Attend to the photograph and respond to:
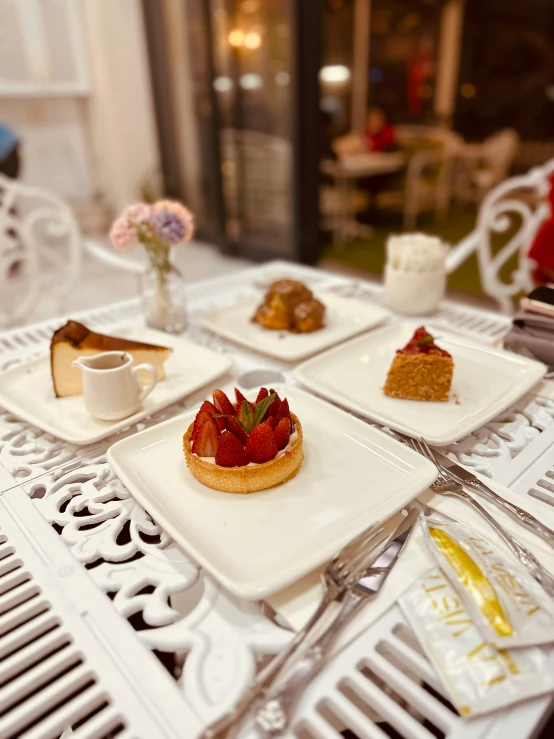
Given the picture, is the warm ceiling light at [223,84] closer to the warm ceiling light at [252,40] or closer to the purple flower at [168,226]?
the warm ceiling light at [252,40]

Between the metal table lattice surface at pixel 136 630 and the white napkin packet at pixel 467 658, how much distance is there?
1cm

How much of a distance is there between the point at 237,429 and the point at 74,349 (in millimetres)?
394

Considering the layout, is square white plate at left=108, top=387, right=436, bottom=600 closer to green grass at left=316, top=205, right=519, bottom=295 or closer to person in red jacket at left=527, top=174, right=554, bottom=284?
person in red jacket at left=527, top=174, right=554, bottom=284

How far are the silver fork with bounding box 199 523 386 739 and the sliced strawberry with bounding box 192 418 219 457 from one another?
23 cm

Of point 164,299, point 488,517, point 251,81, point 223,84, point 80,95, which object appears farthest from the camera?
point 80,95

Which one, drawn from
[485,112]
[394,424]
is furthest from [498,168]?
[394,424]

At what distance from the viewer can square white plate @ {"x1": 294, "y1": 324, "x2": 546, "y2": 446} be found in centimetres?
89

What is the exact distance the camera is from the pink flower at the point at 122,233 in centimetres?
119

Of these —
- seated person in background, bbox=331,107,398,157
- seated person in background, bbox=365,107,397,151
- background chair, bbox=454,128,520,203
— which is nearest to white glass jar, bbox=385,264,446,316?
seated person in background, bbox=331,107,398,157

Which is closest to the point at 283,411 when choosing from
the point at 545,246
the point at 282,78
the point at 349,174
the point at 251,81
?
the point at 545,246

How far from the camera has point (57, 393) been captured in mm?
991

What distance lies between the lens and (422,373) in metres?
0.95

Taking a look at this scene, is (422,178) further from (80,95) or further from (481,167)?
(80,95)

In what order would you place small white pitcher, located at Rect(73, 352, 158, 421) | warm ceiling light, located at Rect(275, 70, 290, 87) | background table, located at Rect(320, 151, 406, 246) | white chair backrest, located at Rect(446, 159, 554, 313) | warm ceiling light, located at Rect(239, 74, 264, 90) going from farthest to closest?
background table, located at Rect(320, 151, 406, 246) < warm ceiling light, located at Rect(239, 74, 264, 90) < warm ceiling light, located at Rect(275, 70, 290, 87) < white chair backrest, located at Rect(446, 159, 554, 313) < small white pitcher, located at Rect(73, 352, 158, 421)
